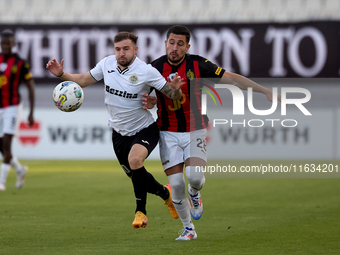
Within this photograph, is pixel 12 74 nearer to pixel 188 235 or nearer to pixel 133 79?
pixel 133 79

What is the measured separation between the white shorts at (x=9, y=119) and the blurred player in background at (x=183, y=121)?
425 cm

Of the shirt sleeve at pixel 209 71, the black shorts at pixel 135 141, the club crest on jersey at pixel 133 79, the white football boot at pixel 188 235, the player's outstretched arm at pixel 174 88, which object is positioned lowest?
the white football boot at pixel 188 235

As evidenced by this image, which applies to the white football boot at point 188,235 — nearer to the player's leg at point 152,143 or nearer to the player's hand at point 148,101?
the player's leg at point 152,143

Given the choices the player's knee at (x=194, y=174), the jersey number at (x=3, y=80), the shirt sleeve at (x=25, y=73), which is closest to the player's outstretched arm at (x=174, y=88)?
the player's knee at (x=194, y=174)

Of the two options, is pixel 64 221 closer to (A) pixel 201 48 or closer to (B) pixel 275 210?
(B) pixel 275 210

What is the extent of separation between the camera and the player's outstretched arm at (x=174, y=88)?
201 inches

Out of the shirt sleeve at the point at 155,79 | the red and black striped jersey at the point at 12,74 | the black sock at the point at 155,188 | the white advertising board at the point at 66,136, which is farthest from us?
the white advertising board at the point at 66,136

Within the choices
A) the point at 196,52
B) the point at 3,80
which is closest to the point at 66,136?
the point at 196,52

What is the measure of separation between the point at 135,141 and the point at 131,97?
0.45 metres

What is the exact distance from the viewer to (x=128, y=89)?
5.44m

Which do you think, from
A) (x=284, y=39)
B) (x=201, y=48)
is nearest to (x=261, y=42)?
(x=284, y=39)

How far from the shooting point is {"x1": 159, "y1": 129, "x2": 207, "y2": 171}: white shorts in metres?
5.44

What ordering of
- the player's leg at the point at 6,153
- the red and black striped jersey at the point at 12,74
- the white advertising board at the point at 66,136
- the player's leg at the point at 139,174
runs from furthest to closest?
1. the white advertising board at the point at 66,136
2. the red and black striped jersey at the point at 12,74
3. the player's leg at the point at 6,153
4. the player's leg at the point at 139,174

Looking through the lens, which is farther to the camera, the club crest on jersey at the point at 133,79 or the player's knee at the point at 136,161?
the club crest on jersey at the point at 133,79
